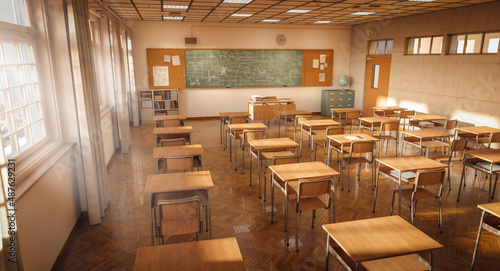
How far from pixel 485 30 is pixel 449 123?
2.55m

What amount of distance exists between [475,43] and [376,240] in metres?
7.77

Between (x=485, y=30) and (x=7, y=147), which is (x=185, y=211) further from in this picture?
(x=485, y=30)

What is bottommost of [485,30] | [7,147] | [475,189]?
[475,189]

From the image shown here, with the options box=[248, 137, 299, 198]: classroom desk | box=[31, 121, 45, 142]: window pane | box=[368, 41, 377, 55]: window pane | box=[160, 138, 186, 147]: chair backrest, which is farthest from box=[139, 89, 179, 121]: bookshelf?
box=[31, 121, 45, 142]: window pane

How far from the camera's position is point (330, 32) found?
42.0ft

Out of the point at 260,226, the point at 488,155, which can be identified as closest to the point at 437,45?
the point at 488,155

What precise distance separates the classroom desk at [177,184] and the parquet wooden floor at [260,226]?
603 millimetres

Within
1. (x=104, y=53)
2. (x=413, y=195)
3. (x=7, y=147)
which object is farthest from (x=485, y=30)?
(x=7, y=147)

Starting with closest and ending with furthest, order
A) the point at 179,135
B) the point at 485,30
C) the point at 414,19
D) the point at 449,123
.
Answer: the point at 179,135 < the point at 449,123 < the point at 485,30 < the point at 414,19

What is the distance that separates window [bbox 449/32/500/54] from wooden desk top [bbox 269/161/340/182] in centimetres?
616

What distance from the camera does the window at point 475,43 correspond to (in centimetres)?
751

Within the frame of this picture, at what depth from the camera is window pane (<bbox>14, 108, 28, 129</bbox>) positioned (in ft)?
10.6

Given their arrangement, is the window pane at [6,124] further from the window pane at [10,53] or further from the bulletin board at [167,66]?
the bulletin board at [167,66]

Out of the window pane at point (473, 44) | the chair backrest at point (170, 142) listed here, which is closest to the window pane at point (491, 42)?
the window pane at point (473, 44)
